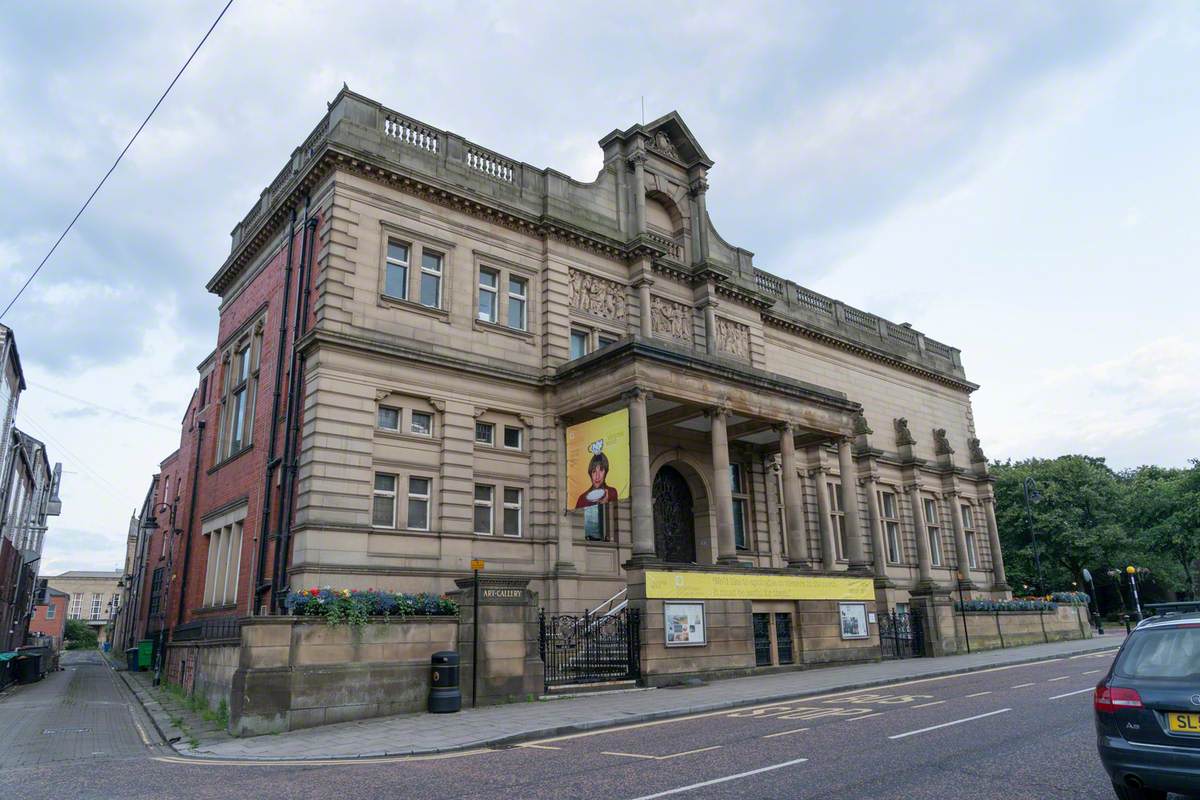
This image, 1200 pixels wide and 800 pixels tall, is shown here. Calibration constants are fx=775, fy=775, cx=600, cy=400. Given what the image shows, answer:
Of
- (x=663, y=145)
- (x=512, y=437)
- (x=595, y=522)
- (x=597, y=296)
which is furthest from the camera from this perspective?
(x=663, y=145)

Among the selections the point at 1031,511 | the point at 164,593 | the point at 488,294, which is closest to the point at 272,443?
the point at 488,294

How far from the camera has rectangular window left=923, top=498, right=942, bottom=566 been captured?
40.8m

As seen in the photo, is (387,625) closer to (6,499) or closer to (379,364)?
(379,364)

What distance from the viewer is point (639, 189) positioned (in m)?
29.6

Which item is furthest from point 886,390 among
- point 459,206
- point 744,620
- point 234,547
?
point 234,547

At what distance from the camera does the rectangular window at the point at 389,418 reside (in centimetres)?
2228

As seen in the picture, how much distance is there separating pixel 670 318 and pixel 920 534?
61.5ft

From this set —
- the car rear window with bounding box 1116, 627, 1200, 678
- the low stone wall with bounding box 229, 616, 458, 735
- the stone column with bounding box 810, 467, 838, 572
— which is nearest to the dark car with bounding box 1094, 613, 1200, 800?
the car rear window with bounding box 1116, 627, 1200, 678

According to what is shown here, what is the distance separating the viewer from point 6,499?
123ft

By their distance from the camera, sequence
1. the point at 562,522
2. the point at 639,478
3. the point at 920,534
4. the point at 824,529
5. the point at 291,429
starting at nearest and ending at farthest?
the point at 291,429 → the point at 639,478 → the point at 562,522 → the point at 824,529 → the point at 920,534

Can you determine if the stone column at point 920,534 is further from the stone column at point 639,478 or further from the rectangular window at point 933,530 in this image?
the stone column at point 639,478

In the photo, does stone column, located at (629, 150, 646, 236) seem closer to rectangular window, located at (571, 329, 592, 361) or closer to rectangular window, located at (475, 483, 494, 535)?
rectangular window, located at (571, 329, 592, 361)

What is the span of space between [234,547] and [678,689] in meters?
15.9

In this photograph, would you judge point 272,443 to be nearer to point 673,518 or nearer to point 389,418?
point 389,418
